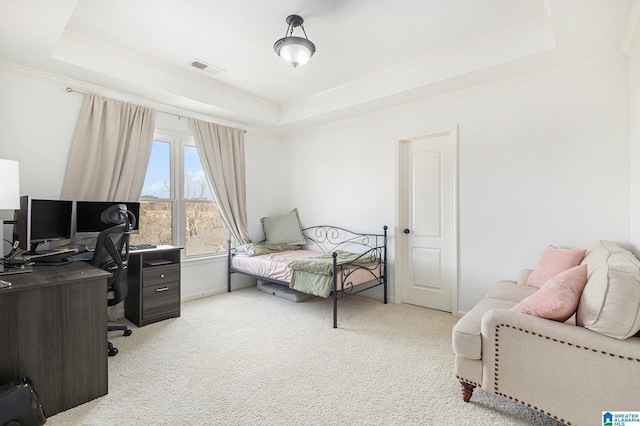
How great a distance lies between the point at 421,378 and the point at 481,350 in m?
0.57

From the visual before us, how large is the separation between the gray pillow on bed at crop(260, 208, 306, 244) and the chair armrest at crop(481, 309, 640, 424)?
330cm

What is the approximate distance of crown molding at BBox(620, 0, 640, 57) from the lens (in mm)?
2053

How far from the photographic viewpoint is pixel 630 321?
1.41 meters

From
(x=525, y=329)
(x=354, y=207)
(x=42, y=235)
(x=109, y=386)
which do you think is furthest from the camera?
(x=354, y=207)

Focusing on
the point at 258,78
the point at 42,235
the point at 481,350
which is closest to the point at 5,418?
the point at 42,235

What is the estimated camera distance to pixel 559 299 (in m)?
1.64

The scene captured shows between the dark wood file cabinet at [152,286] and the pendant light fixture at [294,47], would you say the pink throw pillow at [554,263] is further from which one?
the dark wood file cabinet at [152,286]

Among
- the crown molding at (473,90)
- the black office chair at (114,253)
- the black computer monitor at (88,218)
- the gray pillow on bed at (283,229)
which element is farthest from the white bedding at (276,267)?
the crown molding at (473,90)

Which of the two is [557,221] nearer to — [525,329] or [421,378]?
[525,329]

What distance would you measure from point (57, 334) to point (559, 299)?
2877mm

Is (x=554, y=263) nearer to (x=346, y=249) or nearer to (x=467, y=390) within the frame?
(x=467, y=390)

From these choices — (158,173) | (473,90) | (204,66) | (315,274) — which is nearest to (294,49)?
(204,66)

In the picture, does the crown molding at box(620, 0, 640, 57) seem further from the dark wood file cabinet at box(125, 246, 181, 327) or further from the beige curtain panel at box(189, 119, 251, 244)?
the dark wood file cabinet at box(125, 246, 181, 327)

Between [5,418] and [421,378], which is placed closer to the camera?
[5,418]
